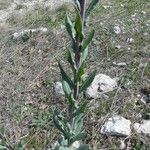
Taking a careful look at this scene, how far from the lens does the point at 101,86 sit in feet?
11.7

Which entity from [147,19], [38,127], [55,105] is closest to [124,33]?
[147,19]

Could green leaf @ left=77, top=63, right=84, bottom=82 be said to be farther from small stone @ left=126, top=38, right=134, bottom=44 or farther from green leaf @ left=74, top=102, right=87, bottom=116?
small stone @ left=126, top=38, right=134, bottom=44

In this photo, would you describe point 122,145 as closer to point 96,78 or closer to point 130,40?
point 96,78

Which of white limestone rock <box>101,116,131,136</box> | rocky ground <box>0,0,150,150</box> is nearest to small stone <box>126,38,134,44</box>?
rocky ground <box>0,0,150,150</box>

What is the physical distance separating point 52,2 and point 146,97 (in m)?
3.48

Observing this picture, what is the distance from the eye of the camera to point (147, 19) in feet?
15.8

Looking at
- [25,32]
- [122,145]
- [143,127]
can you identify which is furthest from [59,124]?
[25,32]

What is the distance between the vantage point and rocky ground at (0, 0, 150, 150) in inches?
125


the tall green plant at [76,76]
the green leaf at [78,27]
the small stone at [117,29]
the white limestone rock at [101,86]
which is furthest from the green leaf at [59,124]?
the small stone at [117,29]

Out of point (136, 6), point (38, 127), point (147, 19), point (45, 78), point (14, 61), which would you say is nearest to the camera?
point (38, 127)

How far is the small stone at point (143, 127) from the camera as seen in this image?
3100 millimetres

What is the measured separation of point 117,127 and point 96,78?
71cm

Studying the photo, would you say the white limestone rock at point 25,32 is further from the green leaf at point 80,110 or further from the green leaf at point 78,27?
the green leaf at point 78,27

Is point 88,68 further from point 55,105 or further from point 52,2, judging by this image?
point 52,2
